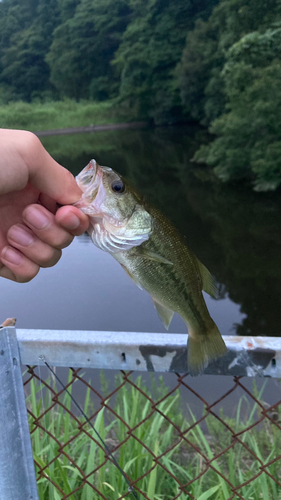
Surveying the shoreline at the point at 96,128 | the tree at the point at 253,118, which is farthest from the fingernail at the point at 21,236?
the shoreline at the point at 96,128

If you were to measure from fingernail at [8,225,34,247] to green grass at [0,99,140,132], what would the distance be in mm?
26517

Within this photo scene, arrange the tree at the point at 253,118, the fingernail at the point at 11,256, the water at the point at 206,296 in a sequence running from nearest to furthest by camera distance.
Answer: the fingernail at the point at 11,256 < the water at the point at 206,296 < the tree at the point at 253,118

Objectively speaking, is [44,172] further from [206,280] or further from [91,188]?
[206,280]

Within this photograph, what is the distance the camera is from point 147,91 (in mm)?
34812

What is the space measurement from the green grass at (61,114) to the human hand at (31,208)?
26436mm

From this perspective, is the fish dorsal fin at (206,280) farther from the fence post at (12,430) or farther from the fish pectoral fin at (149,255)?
the fence post at (12,430)

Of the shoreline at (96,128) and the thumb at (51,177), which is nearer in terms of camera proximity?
the thumb at (51,177)

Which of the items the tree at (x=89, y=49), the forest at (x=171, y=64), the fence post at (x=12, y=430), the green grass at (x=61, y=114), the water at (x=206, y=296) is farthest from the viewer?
the tree at (x=89, y=49)

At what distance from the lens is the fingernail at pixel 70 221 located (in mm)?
1459

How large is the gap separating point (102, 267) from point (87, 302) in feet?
4.99


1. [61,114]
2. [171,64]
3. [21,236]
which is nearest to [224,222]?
[21,236]

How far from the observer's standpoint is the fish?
1454 millimetres

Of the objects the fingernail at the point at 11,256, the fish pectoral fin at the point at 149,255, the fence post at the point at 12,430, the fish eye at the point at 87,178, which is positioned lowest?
the fence post at the point at 12,430

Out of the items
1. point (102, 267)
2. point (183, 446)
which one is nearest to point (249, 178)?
point (102, 267)
